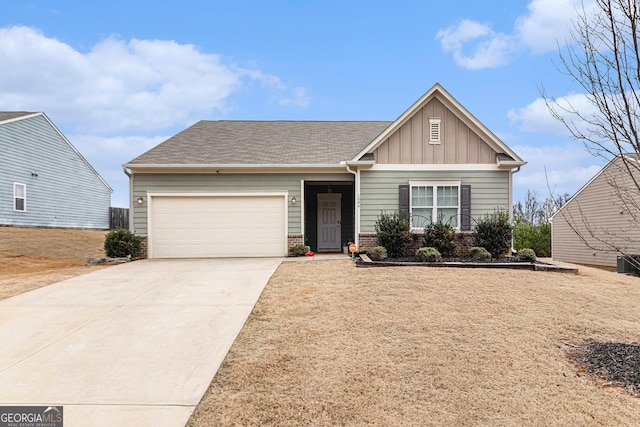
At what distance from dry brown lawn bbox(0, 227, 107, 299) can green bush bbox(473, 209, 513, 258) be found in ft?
37.2

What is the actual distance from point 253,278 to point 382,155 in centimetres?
618

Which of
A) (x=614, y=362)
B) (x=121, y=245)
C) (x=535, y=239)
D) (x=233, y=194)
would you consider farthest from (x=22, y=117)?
(x=535, y=239)

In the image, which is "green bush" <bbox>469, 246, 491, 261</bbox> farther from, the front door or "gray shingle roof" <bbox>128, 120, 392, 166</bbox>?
the front door

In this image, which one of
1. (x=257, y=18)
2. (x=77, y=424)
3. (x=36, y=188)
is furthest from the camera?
(x=36, y=188)

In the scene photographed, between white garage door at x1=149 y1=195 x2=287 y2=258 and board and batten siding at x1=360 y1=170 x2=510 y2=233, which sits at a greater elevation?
board and batten siding at x1=360 y1=170 x2=510 y2=233

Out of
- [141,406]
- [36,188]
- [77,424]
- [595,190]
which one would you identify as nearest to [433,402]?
[141,406]

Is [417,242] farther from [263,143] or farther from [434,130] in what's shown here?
[263,143]

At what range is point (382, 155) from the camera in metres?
13.5

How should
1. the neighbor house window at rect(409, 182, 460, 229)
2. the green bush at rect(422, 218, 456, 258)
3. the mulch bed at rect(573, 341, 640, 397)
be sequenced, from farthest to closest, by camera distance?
the neighbor house window at rect(409, 182, 460, 229) → the green bush at rect(422, 218, 456, 258) → the mulch bed at rect(573, 341, 640, 397)

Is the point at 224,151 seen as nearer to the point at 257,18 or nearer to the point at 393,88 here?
the point at 257,18

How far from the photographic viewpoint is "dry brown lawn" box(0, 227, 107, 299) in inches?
395

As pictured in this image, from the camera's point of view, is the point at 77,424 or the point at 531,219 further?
the point at 531,219

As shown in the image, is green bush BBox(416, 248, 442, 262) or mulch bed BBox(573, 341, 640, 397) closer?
mulch bed BBox(573, 341, 640, 397)

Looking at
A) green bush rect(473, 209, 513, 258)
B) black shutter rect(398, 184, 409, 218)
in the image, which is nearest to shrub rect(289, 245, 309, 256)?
black shutter rect(398, 184, 409, 218)
